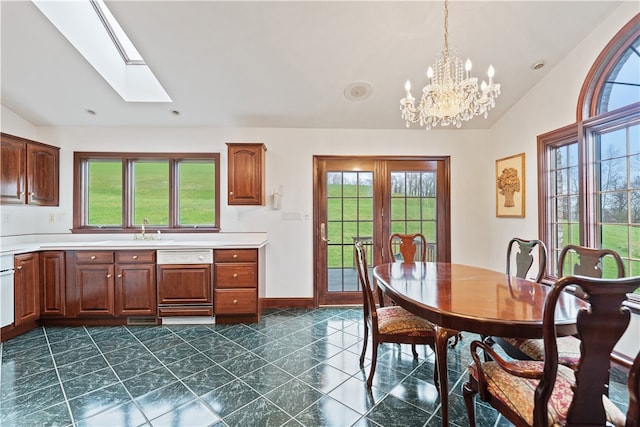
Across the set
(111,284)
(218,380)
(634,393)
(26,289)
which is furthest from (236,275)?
(634,393)

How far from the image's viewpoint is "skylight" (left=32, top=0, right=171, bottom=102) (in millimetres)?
2412

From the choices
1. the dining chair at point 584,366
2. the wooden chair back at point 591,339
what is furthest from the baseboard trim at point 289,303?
the wooden chair back at point 591,339

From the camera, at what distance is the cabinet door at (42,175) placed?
322cm

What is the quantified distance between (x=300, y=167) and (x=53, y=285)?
10.3 feet

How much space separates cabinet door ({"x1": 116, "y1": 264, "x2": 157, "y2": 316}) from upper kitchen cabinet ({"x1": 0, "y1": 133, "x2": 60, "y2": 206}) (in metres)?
1.34

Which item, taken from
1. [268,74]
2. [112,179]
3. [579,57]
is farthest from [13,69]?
[579,57]

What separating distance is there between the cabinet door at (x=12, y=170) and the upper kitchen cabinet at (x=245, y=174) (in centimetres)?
225

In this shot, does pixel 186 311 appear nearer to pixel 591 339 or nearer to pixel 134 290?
pixel 134 290

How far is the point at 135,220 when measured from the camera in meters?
3.75

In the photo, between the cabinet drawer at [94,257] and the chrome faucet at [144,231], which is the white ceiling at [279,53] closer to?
the chrome faucet at [144,231]

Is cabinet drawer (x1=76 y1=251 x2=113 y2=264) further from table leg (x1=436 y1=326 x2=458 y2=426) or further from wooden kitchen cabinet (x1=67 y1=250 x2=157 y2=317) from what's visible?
table leg (x1=436 y1=326 x2=458 y2=426)

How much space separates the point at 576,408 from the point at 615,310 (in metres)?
0.40

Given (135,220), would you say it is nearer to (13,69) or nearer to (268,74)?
(13,69)

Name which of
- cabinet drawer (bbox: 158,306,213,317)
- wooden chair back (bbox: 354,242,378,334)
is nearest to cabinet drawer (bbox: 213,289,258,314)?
cabinet drawer (bbox: 158,306,213,317)
